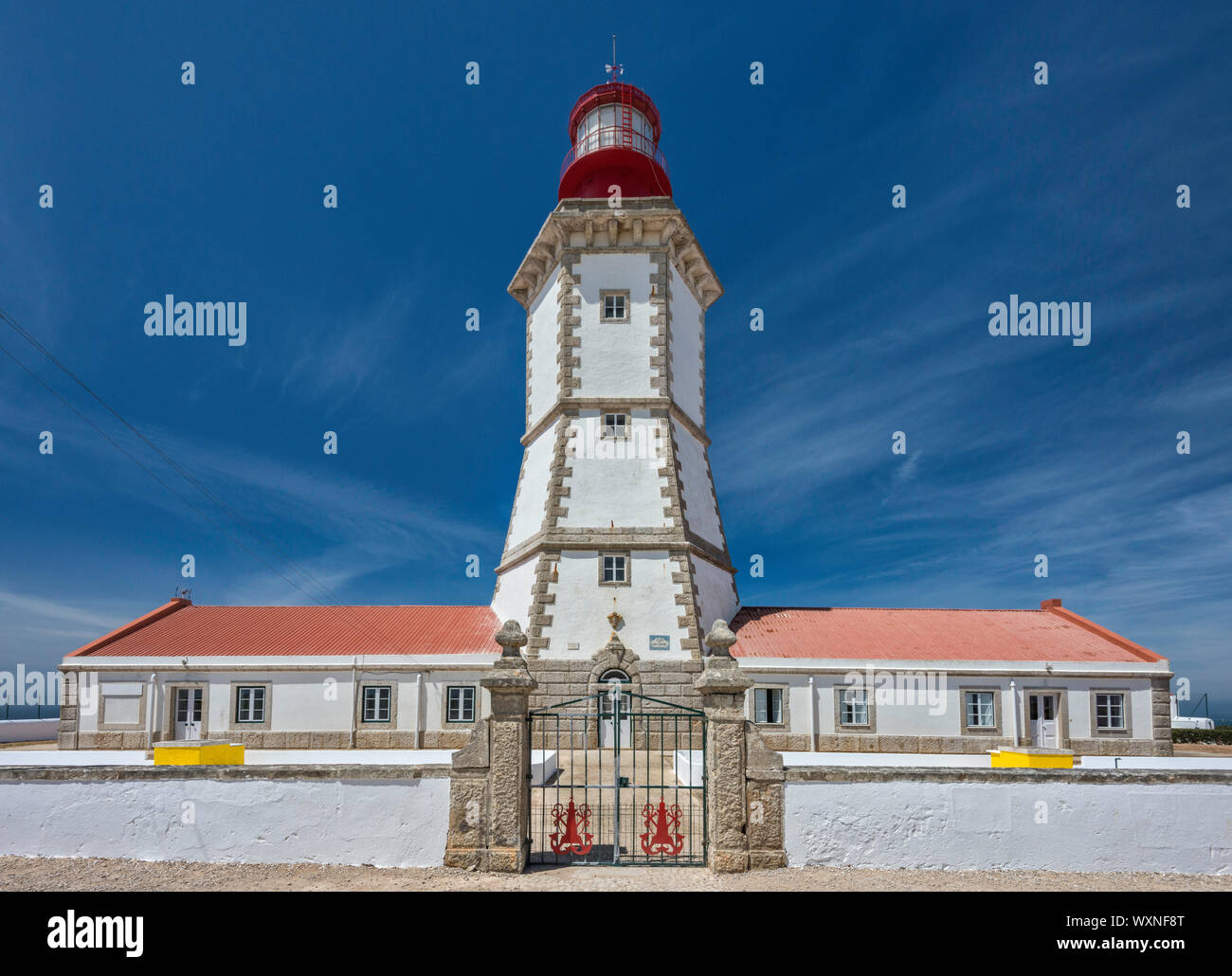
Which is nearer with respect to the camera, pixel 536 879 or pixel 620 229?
pixel 536 879

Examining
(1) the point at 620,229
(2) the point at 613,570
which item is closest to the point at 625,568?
(2) the point at 613,570

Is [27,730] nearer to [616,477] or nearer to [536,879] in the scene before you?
[616,477]

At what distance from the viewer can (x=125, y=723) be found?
19547 mm

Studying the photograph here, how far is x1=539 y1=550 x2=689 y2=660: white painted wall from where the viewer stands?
59.4 ft

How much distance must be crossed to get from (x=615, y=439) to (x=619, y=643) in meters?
5.36

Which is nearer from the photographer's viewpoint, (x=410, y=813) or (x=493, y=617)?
(x=410, y=813)

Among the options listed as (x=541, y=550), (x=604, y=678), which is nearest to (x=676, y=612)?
(x=604, y=678)

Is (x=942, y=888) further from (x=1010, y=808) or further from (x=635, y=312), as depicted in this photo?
(x=635, y=312)

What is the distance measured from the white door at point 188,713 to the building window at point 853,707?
16915 mm

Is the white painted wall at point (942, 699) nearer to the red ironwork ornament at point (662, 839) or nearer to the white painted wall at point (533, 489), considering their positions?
the white painted wall at point (533, 489)

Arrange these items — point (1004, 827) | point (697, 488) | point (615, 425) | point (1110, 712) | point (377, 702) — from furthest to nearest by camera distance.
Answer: point (697, 488)
point (615, 425)
point (377, 702)
point (1110, 712)
point (1004, 827)

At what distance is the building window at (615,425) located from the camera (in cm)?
1970
